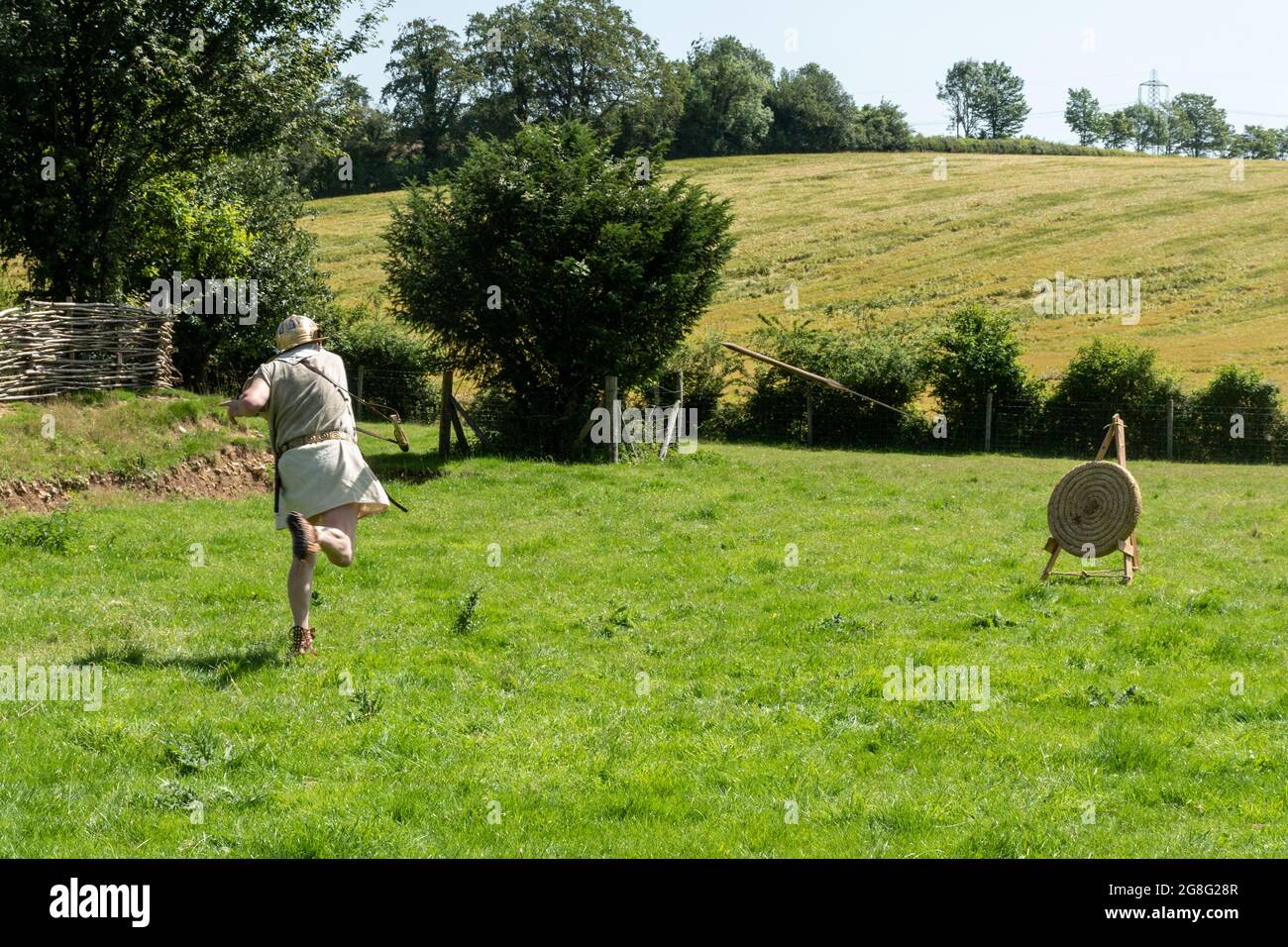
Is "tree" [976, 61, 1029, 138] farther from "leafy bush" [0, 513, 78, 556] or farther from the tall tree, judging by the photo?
"leafy bush" [0, 513, 78, 556]

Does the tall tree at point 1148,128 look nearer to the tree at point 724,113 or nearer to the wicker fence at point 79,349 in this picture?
the tree at point 724,113

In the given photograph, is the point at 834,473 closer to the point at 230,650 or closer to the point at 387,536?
the point at 387,536

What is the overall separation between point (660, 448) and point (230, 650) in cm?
1760

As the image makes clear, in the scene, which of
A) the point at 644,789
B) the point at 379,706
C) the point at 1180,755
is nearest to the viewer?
the point at 644,789

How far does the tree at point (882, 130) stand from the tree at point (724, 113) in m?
9.97

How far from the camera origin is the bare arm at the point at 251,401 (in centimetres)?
949

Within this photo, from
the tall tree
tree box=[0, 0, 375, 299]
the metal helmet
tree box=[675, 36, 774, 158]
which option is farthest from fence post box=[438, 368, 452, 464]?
the tall tree

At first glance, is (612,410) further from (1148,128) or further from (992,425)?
(1148,128)

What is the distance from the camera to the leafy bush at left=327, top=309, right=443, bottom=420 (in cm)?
3638

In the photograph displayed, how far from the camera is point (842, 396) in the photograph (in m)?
36.2

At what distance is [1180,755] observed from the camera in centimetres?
766

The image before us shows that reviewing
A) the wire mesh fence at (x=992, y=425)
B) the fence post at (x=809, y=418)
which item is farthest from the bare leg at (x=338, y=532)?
the fence post at (x=809, y=418)
